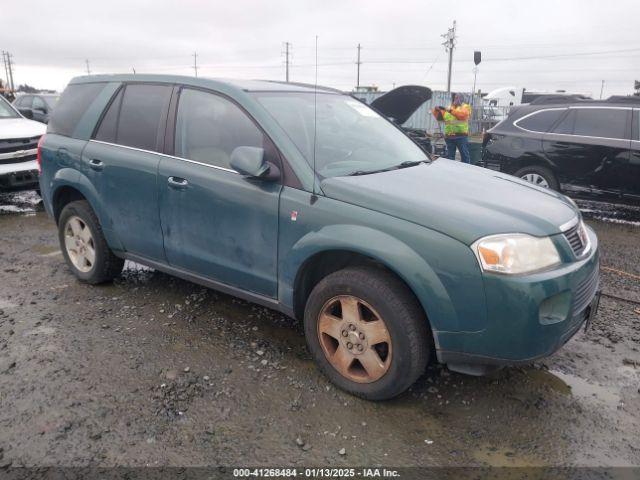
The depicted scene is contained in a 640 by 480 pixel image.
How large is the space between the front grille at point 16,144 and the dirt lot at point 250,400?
4.16 meters

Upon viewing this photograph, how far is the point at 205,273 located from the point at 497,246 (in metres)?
1.92

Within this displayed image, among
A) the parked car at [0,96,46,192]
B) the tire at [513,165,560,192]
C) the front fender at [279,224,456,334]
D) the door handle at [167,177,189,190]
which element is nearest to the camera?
the front fender at [279,224,456,334]

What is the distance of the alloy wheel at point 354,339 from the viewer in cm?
266

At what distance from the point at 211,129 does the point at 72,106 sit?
1738 millimetres

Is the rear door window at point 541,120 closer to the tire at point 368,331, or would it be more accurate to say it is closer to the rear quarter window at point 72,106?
the tire at point 368,331

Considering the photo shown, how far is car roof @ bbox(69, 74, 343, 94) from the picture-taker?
3.31 meters

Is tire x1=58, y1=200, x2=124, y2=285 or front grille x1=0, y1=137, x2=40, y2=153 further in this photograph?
front grille x1=0, y1=137, x2=40, y2=153

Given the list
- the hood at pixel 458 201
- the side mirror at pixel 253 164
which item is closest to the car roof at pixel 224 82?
the side mirror at pixel 253 164

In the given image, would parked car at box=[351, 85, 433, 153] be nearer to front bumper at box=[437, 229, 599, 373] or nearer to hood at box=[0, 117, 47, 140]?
front bumper at box=[437, 229, 599, 373]

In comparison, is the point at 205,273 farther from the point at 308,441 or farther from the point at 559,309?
the point at 559,309

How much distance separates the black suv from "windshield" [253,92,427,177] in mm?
4145

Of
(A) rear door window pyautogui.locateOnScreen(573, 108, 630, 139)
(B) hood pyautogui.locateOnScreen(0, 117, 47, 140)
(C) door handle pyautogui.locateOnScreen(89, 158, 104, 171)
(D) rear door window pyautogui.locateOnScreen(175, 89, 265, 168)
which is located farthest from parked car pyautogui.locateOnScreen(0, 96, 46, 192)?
(A) rear door window pyautogui.locateOnScreen(573, 108, 630, 139)

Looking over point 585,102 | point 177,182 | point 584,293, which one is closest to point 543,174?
point 585,102

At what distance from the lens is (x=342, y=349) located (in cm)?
282
